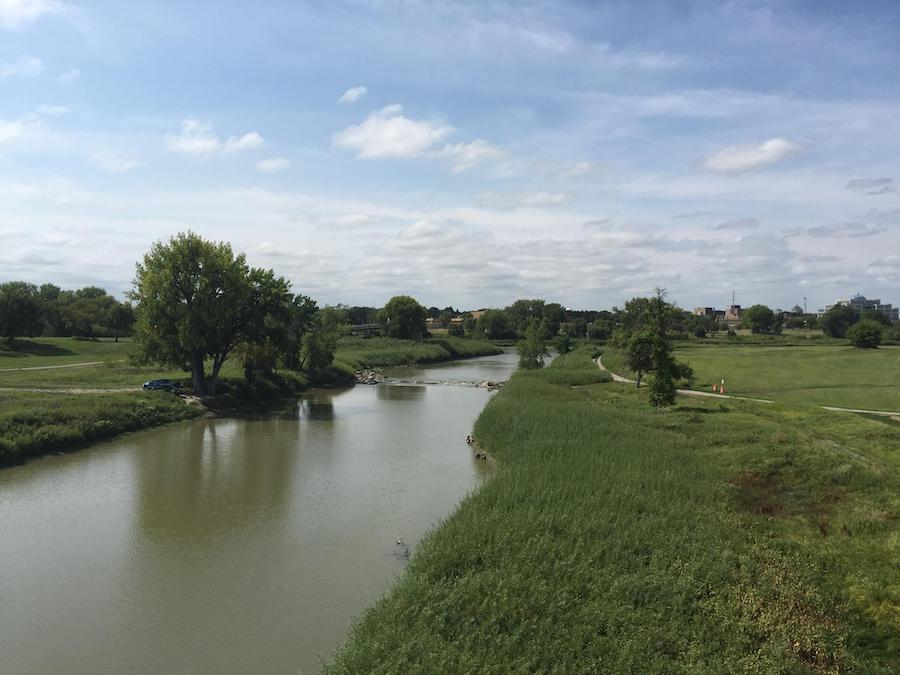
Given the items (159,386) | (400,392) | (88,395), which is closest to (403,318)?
(400,392)

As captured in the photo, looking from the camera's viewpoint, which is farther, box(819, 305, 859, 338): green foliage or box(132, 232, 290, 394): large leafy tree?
box(819, 305, 859, 338): green foliage

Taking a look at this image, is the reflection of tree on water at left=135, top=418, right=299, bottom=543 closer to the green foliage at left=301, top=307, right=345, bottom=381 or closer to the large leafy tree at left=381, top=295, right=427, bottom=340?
the green foliage at left=301, top=307, right=345, bottom=381

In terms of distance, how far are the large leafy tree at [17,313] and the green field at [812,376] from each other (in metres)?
61.8

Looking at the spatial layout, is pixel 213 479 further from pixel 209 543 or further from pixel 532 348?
pixel 532 348

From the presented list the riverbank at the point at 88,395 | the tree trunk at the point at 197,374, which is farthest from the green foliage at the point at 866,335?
the tree trunk at the point at 197,374

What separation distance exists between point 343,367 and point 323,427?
102 ft

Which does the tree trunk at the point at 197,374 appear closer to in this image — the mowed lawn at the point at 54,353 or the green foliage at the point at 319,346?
the mowed lawn at the point at 54,353

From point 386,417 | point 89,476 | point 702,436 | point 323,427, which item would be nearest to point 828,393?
point 702,436

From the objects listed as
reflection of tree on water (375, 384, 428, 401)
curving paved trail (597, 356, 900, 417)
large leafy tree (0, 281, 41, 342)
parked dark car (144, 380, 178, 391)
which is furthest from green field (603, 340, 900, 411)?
large leafy tree (0, 281, 41, 342)

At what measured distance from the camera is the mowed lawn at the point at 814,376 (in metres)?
39.5

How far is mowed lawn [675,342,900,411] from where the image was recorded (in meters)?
39.5

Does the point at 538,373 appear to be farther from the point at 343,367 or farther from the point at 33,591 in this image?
the point at 33,591

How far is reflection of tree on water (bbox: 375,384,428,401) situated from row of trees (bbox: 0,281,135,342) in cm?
3001

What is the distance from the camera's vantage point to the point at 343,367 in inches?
2635
